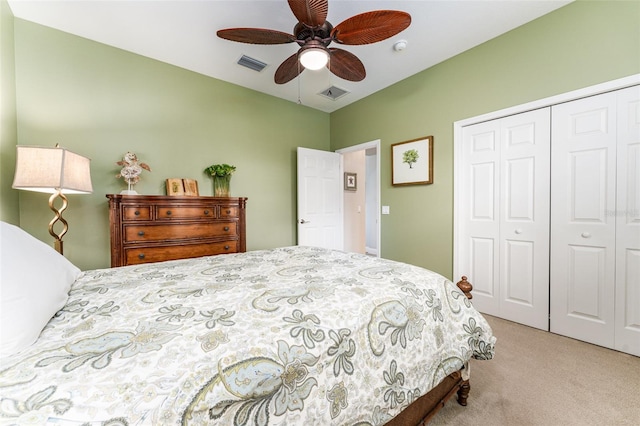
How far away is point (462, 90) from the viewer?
2750 millimetres

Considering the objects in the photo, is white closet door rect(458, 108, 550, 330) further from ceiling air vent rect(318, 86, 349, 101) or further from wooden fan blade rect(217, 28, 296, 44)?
wooden fan blade rect(217, 28, 296, 44)

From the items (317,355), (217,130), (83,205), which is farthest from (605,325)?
(83,205)

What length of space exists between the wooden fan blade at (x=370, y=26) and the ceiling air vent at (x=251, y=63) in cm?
145

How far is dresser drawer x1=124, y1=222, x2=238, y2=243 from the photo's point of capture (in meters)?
2.32

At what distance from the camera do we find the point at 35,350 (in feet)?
2.04

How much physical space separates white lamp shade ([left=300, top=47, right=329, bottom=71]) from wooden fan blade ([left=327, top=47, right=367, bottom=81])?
184 millimetres

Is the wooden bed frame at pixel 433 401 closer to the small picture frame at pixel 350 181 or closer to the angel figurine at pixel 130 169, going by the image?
the angel figurine at pixel 130 169

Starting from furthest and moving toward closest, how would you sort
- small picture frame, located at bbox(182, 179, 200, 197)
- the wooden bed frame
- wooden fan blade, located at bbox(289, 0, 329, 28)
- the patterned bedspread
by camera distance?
small picture frame, located at bbox(182, 179, 200, 197) → wooden fan blade, located at bbox(289, 0, 329, 28) → the wooden bed frame → the patterned bedspread

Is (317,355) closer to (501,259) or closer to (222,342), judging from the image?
(222,342)

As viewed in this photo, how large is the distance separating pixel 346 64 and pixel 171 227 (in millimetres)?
2201

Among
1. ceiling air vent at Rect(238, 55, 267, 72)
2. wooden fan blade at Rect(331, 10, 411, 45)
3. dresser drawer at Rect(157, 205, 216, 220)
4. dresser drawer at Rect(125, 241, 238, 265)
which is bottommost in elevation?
dresser drawer at Rect(125, 241, 238, 265)

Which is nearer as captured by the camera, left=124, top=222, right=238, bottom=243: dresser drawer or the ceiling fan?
the ceiling fan

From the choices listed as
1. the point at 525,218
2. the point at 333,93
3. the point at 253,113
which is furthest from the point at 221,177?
the point at 525,218

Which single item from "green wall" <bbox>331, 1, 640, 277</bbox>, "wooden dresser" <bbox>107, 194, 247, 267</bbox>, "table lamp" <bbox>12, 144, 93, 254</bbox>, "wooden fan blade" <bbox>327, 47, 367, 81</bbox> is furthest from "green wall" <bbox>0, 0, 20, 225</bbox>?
"green wall" <bbox>331, 1, 640, 277</bbox>
